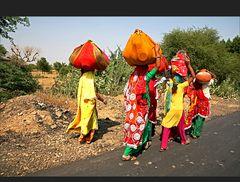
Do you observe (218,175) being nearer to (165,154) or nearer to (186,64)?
(165,154)

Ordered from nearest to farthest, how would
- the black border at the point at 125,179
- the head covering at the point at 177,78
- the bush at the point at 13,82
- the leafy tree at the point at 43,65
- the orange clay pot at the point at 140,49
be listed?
1. the black border at the point at 125,179
2. the orange clay pot at the point at 140,49
3. the head covering at the point at 177,78
4. the bush at the point at 13,82
5. the leafy tree at the point at 43,65

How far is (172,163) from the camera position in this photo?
196 inches

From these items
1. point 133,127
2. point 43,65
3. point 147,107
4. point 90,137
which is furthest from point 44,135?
point 43,65

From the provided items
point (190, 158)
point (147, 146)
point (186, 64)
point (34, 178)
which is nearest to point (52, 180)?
point (34, 178)

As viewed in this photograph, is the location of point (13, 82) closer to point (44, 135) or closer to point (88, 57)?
point (44, 135)

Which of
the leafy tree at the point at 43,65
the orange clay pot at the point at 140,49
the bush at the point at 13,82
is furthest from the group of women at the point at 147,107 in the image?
the leafy tree at the point at 43,65

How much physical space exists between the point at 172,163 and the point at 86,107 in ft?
7.06

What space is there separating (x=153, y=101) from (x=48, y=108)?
385cm

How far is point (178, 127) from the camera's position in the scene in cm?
594

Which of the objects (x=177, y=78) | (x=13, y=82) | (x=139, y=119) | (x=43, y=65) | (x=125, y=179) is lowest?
(x=125, y=179)

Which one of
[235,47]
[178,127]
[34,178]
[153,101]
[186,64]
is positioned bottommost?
[34,178]

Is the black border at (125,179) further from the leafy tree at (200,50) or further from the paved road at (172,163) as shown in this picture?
the leafy tree at (200,50)

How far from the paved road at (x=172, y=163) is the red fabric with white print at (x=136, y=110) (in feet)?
1.52

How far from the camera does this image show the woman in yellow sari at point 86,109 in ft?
18.9
